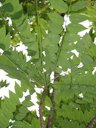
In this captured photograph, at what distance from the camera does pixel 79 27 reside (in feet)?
3.96

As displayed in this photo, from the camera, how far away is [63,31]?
126cm

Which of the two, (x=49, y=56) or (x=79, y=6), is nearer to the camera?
(x=79, y=6)

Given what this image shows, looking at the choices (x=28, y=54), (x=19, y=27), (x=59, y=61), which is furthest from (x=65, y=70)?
(x=19, y=27)

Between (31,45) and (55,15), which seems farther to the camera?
(31,45)

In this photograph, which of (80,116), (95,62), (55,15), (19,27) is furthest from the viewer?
(80,116)

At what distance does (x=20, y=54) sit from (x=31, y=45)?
7 cm

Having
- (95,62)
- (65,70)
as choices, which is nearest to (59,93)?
(65,70)

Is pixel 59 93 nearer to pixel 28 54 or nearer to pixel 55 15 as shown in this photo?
pixel 28 54

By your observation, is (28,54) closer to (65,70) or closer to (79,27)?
(65,70)

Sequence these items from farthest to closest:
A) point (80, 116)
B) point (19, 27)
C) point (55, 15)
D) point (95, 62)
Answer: point (80, 116) → point (95, 62) → point (19, 27) → point (55, 15)

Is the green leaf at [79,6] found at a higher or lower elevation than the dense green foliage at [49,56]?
higher

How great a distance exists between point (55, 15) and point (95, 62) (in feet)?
1.18

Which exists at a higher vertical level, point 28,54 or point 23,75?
point 28,54

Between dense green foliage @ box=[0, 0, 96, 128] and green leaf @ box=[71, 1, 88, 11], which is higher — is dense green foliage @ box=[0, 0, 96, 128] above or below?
below
